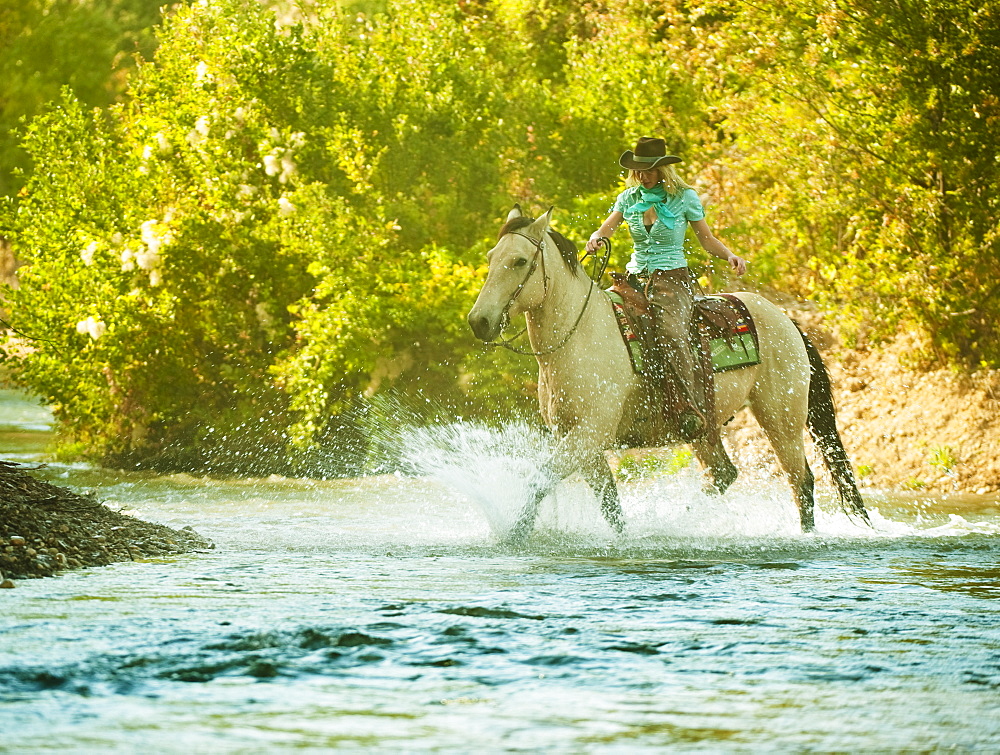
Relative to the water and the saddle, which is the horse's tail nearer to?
the water

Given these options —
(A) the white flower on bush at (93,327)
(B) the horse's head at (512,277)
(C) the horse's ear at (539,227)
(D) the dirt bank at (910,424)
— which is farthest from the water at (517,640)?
(A) the white flower on bush at (93,327)

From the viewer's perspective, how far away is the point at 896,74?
14.4 m

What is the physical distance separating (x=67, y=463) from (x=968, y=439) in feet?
34.8

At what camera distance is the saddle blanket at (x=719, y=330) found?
10.1 metres

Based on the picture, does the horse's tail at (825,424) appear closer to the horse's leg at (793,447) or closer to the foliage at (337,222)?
the horse's leg at (793,447)

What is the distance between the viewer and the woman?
10000 millimetres

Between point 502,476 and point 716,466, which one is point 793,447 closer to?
point 716,466

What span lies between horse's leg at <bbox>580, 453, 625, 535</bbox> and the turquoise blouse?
146 centimetres

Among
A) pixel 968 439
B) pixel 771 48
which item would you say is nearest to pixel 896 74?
pixel 771 48

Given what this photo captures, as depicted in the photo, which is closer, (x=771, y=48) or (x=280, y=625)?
(x=280, y=625)

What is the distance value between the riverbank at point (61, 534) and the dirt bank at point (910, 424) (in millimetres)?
7972

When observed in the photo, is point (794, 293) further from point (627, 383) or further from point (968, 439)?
point (627, 383)

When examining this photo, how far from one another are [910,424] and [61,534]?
375 inches

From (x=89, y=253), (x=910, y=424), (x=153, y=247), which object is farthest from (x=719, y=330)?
(x=89, y=253)
